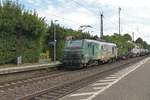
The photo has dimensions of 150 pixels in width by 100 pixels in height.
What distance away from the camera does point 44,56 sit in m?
62.2

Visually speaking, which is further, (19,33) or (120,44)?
(120,44)

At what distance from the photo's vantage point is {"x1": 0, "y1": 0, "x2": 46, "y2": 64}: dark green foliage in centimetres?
4407

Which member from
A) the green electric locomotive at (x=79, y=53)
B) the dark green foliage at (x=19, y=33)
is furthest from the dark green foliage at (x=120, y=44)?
the green electric locomotive at (x=79, y=53)

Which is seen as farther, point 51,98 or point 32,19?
point 32,19

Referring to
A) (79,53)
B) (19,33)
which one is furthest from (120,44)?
(79,53)

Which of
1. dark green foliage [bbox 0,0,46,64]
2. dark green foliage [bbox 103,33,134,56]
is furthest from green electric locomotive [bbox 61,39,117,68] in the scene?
dark green foliage [bbox 103,33,134,56]

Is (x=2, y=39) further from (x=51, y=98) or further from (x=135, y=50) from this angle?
(x=135, y=50)

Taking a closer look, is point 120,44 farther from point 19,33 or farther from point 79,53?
point 79,53

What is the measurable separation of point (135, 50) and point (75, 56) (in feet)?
209

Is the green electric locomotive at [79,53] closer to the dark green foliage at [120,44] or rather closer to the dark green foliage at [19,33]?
the dark green foliage at [19,33]

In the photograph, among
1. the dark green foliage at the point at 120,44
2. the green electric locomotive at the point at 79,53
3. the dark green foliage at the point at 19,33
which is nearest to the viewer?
the green electric locomotive at the point at 79,53

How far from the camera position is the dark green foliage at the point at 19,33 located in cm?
4407

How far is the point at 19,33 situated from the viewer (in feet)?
156

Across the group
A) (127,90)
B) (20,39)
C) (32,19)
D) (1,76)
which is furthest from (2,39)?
(127,90)
